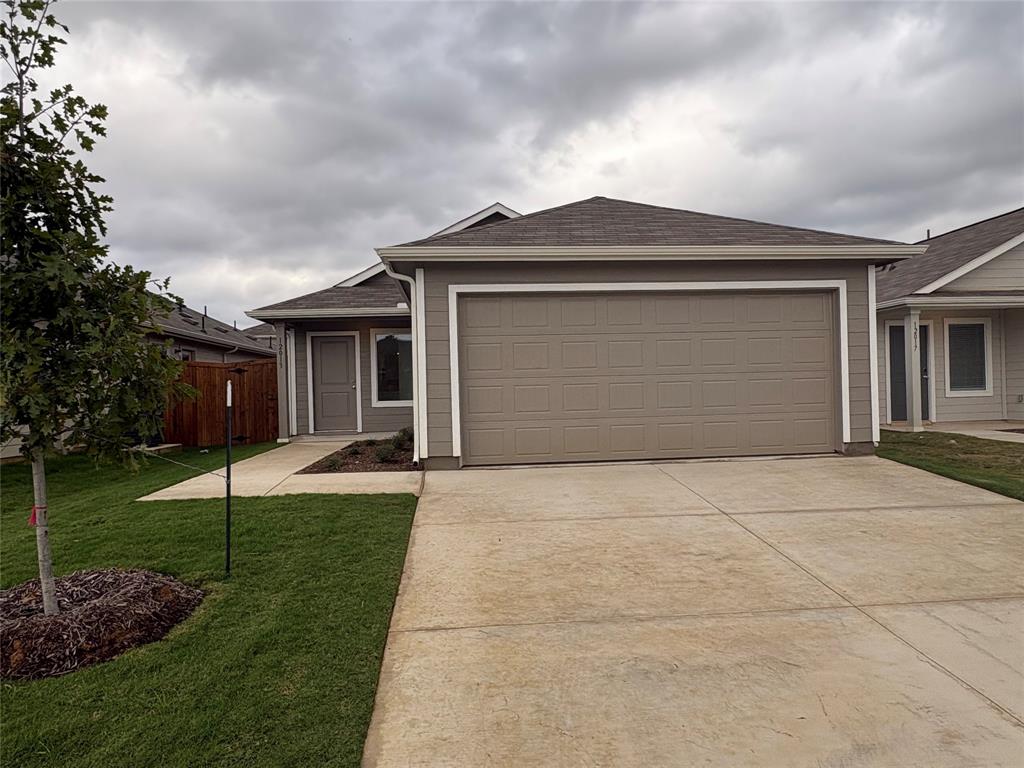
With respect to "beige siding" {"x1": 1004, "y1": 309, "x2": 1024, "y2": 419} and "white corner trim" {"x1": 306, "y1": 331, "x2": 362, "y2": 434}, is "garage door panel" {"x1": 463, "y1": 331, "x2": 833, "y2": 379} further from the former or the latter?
"beige siding" {"x1": 1004, "y1": 309, "x2": 1024, "y2": 419}

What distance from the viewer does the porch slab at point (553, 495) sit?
559 cm

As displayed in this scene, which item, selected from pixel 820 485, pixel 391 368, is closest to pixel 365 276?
pixel 391 368

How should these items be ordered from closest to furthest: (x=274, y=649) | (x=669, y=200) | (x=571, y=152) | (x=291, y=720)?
(x=291, y=720)
(x=274, y=649)
(x=571, y=152)
(x=669, y=200)

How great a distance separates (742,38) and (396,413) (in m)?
9.63

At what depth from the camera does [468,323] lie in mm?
7930

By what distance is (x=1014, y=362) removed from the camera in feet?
41.4

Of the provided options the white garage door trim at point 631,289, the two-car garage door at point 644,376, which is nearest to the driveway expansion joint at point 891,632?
the two-car garage door at point 644,376

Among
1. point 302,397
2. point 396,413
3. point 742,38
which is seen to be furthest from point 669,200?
point 302,397

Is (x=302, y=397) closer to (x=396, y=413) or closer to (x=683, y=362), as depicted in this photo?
(x=396, y=413)

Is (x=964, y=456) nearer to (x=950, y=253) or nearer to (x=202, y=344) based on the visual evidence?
(x=950, y=253)

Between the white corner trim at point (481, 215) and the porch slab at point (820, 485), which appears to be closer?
the porch slab at point (820, 485)

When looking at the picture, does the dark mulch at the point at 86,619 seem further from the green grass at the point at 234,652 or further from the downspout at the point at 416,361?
the downspout at the point at 416,361

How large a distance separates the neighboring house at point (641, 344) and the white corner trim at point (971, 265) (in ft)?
15.0

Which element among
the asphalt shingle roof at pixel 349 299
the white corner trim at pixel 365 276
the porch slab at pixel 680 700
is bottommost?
the porch slab at pixel 680 700
